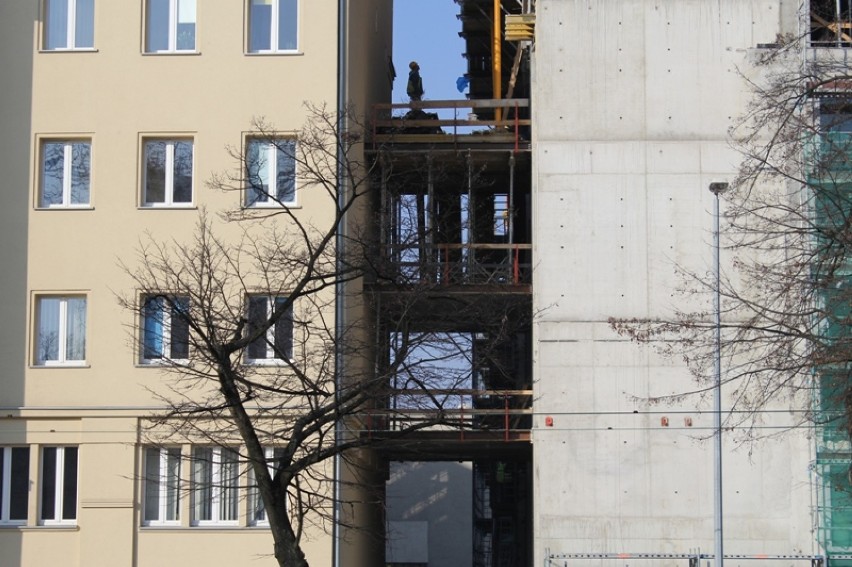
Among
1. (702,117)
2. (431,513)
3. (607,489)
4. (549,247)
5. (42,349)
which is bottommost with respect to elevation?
(431,513)

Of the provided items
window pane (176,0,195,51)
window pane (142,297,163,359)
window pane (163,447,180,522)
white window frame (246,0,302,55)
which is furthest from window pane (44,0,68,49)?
window pane (163,447,180,522)

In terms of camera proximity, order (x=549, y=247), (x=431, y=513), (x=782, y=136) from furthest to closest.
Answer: (x=431, y=513) → (x=549, y=247) → (x=782, y=136)

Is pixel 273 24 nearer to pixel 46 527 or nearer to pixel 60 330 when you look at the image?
pixel 60 330

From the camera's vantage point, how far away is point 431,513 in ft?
228

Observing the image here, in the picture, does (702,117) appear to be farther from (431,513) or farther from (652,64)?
(431,513)

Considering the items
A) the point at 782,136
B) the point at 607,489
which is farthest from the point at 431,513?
the point at 782,136

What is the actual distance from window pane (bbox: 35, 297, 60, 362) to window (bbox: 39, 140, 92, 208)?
80.8 inches

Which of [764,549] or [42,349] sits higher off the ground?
[42,349]

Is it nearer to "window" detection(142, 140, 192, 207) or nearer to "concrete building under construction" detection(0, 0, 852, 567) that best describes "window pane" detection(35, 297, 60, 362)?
"concrete building under construction" detection(0, 0, 852, 567)

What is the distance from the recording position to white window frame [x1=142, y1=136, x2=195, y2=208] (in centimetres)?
2806

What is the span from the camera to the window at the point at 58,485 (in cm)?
2720

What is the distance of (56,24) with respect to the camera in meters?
28.9

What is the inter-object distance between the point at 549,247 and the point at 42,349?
1084 centimetres

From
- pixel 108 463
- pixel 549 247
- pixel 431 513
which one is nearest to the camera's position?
pixel 108 463
